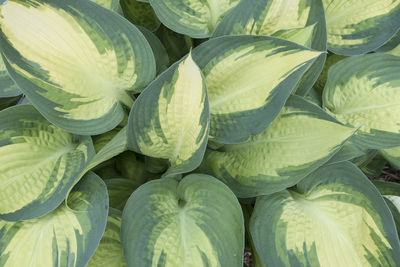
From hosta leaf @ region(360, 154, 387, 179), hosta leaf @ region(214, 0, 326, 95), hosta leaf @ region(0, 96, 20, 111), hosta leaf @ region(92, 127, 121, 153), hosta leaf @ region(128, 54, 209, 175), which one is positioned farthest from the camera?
hosta leaf @ region(360, 154, 387, 179)

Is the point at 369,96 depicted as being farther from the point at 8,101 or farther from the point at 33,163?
the point at 8,101

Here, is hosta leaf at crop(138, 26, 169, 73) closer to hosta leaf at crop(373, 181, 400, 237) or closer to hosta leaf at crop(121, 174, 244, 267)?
hosta leaf at crop(121, 174, 244, 267)

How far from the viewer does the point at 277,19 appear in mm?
807

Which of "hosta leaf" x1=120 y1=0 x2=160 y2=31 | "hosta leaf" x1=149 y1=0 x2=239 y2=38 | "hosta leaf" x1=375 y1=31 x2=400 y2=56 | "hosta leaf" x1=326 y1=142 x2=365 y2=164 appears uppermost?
"hosta leaf" x1=149 y1=0 x2=239 y2=38

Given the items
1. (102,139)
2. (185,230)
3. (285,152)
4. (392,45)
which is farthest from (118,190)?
(392,45)

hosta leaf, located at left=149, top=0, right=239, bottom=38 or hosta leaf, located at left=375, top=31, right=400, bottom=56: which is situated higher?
hosta leaf, located at left=149, top=0, right=239, bottom=38

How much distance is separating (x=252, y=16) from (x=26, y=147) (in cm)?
49

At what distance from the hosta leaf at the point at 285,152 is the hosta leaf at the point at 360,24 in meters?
0.27

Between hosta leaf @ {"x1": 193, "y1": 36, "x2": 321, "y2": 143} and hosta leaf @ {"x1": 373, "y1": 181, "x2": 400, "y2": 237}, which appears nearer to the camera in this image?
hosta leaf @ {"x1": 193, "y1": 36, "x2": 321, "y2": 143}

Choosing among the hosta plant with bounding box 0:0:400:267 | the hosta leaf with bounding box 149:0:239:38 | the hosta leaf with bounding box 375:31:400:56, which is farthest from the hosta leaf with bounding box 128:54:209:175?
the hosta leaf with bounding box 375:31:400:56

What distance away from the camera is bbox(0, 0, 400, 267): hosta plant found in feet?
2.24

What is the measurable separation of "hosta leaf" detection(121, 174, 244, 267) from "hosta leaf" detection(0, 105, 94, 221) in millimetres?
130

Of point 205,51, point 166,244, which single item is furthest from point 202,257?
point 205,51

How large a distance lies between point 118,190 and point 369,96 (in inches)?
22.6
